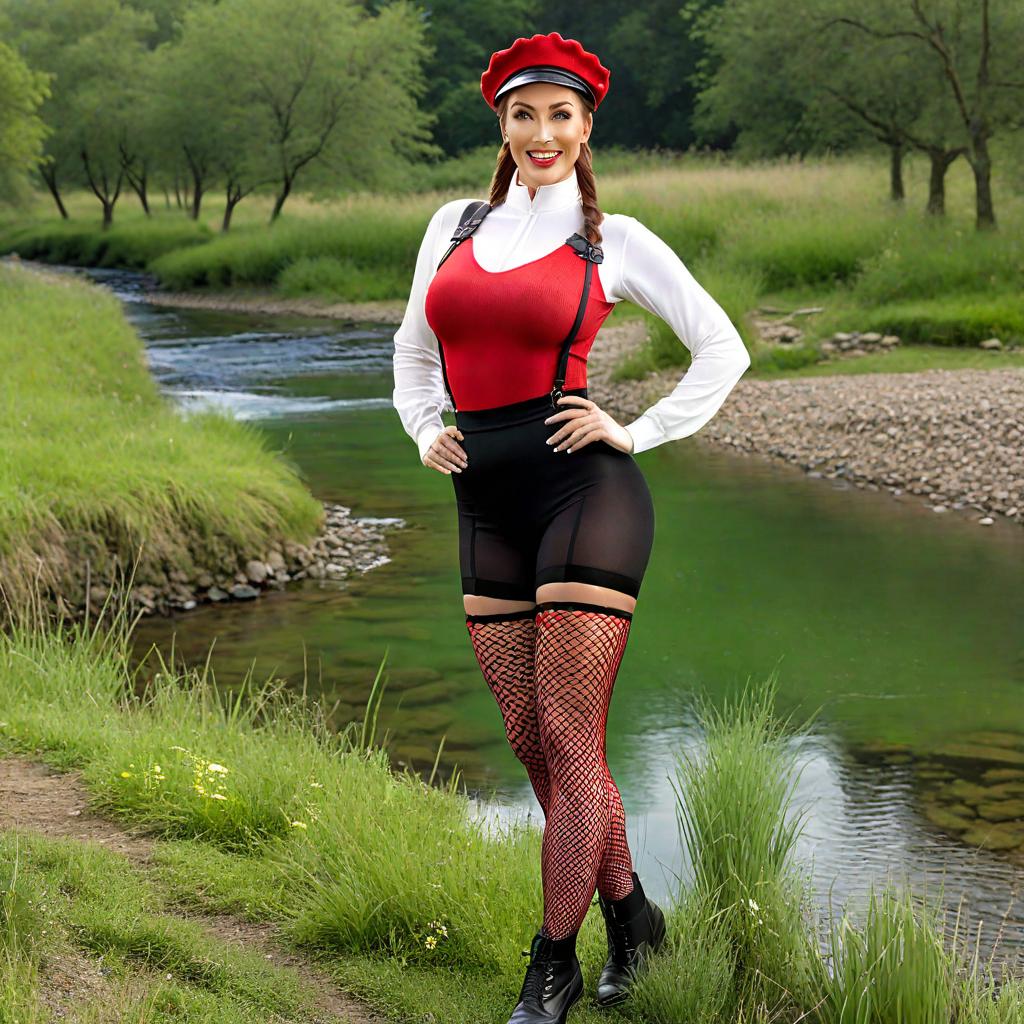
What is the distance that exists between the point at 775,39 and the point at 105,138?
104 feet

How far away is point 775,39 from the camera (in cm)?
2470

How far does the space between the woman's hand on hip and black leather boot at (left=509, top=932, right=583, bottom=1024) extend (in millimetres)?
1049

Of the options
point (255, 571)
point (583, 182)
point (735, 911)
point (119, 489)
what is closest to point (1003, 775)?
point (735, 911)

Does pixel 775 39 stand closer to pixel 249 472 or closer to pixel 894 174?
pixel 894 174

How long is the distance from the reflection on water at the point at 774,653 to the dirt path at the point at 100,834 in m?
1.45

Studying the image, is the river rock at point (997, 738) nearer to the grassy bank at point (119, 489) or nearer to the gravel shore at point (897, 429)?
the grassy bank at point (119, 489)

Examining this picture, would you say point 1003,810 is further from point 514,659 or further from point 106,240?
point 106,240

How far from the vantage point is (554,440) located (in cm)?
302

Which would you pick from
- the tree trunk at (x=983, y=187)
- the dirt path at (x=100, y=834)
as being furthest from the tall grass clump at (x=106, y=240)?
the dirt path at (x=100, y=834)

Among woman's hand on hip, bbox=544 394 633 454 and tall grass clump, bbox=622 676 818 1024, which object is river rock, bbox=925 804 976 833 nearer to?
tall grass clump, bbox=622 676 818 1024

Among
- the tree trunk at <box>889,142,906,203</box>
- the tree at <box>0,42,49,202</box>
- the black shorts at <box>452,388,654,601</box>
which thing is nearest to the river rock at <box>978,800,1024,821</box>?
the black shorts at <box>452,388,654,601</box>

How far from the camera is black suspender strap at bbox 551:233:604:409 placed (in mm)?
3037

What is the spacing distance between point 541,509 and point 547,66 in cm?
95

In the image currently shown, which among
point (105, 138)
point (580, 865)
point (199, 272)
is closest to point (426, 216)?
point (199, 272)
